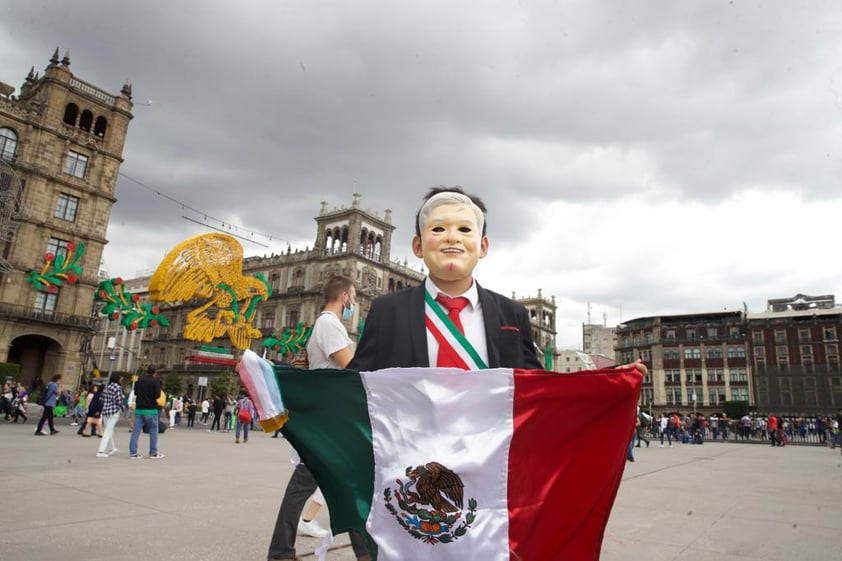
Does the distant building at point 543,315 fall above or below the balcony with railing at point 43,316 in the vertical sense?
above

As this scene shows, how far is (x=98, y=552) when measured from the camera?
300 centimetres

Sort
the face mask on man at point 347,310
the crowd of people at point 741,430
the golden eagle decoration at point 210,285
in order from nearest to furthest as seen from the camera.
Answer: the face mask on man at point 347,310 → the golden eagle decoration at point 210,285 → the crowd of people at point 741,430

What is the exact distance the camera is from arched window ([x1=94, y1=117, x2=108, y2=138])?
106ft

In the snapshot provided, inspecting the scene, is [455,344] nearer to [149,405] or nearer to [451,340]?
[451,340]

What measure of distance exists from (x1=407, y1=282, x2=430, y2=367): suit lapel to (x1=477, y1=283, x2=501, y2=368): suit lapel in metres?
0.29

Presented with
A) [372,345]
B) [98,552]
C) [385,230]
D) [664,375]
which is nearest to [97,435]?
[98,552]

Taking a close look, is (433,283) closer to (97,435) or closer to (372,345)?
(372,345)

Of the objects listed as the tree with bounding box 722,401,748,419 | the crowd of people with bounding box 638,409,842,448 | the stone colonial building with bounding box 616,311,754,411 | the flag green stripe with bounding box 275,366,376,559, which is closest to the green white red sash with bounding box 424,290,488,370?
the flag green stripe with bounding box 275,366,376,559

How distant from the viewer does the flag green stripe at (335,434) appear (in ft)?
6.55

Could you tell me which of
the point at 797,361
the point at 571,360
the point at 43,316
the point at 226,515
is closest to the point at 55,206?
the point at 43,316

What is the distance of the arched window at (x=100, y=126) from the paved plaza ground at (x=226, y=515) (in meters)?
30.8

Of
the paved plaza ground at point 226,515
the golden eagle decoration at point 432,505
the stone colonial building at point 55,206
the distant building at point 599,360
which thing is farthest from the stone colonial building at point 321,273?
the golden eagle decoration at point 432,505

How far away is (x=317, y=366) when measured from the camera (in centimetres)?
360

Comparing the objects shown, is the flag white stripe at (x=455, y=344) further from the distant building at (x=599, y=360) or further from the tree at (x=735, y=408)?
the tree at (x=735, y=408)
